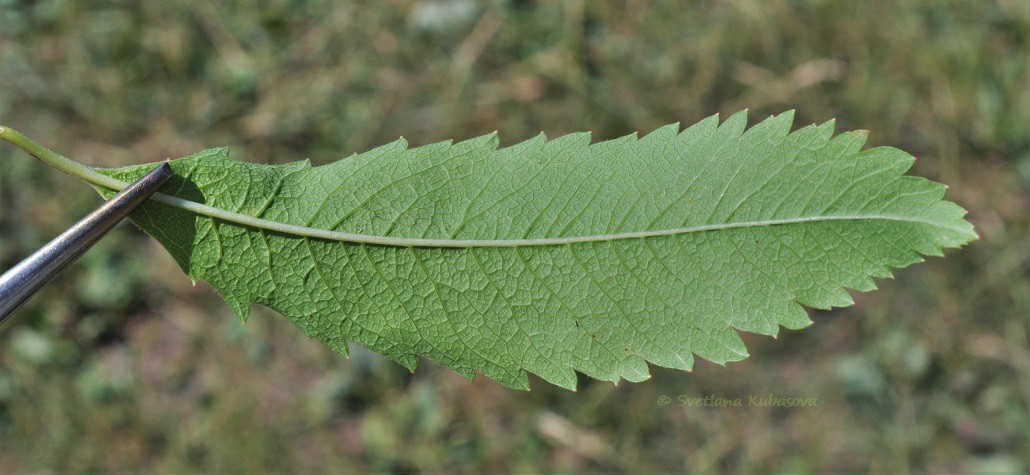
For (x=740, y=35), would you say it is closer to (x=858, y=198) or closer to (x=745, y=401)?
(x=745, y=401)

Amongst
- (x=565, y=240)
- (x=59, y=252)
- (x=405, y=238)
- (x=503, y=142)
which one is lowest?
(x=59, y=252)

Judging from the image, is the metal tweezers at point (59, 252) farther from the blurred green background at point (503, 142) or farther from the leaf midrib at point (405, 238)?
the blurred green background at point (503, 142)

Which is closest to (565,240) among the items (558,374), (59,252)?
(558,374)

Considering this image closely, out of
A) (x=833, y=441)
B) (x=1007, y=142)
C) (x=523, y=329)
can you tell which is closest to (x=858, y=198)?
(x=523, y=329)

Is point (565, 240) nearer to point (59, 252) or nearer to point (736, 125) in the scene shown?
point (736, 125)

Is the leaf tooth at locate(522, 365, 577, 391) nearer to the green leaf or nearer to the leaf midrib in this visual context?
the green leaf

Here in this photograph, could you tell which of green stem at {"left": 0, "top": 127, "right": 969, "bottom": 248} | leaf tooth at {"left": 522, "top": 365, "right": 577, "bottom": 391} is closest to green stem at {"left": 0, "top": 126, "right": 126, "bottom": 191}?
green stem at {"left": 0, "top": 127, "right": 969, "bottom": 248}

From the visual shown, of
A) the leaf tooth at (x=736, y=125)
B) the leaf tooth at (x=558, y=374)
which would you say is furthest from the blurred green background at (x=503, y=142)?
the leaf tooth at (x=736, y=125)
